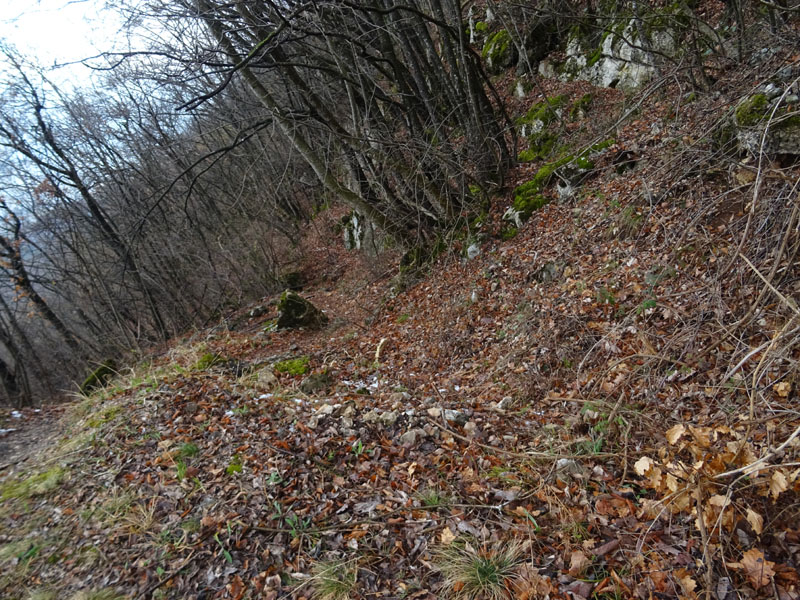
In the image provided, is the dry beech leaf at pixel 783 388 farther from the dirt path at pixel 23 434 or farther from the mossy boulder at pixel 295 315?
the mossy boulder at pixel 295 315

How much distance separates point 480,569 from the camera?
239 cm

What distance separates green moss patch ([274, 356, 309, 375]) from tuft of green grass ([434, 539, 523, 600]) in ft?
13.4

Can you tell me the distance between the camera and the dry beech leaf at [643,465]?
2600 mm

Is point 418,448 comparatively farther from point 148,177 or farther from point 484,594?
point 148,177

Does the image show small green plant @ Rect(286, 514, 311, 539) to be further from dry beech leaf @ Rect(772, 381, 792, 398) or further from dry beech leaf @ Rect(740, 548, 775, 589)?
dry beech leaf @ Rect(772, 381, 792, 398)

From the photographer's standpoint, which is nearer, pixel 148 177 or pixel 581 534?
pixel 581 534

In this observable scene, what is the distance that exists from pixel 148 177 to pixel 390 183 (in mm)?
11669

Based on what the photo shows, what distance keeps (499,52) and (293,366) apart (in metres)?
10.00

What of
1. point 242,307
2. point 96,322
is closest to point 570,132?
point 242,307

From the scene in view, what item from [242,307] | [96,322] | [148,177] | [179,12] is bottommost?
[242,307]

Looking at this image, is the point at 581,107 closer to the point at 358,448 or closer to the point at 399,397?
the point at 399,397

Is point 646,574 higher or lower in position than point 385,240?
lower

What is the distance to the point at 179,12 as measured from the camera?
199 inches

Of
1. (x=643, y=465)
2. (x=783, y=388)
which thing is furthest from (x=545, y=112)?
(x=643, y=465)
